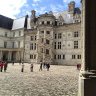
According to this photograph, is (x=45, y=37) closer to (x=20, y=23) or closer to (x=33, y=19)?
(x=33, y=19)

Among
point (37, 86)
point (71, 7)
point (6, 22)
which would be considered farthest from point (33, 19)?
point (37, 86)

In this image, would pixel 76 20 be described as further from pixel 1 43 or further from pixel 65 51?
pixel 1 43

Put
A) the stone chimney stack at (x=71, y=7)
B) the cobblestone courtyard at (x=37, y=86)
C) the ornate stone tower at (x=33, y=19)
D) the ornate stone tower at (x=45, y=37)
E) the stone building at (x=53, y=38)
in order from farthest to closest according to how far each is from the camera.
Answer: the ornate stone tower at (x=33, y=19) < the stone chimney stack at (x=71, y=7) < the ornate stone tower at (x=45, y=37) < the stone building at (x=53, y=38) < the cobblestone courtyard at (x=37, y=86)

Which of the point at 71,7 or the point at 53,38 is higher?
the point at 71,7

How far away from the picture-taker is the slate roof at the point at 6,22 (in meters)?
72.6

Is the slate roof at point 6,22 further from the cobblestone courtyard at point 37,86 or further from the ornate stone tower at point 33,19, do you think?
the cobblestone courtyard at point 37,86

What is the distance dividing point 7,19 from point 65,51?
96.4 ft

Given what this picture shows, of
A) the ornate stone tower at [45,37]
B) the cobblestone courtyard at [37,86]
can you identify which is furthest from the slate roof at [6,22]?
the cobblestone courtyard at [37,86]
